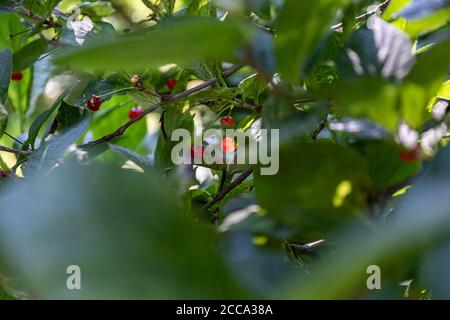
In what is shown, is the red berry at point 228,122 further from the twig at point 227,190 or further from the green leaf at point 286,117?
the green leaf at point 286,117

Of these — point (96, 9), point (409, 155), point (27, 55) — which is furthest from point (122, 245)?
point (96, 9)

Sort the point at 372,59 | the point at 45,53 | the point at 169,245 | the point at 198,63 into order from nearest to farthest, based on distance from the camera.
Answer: the point at 169,245, the point at 372,59, the point at 198,63, the point at 45,53

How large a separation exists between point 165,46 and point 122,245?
91 mm

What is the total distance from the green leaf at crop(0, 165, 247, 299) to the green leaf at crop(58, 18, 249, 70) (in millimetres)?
56

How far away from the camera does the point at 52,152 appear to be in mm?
606

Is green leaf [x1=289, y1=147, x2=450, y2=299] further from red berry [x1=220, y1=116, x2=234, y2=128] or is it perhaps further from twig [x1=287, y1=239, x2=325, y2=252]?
red berry [x1=220, y1=116, x2=234, y2=128]

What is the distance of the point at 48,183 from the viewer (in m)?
0.29

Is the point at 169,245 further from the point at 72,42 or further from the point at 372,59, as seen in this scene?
the point at 72,42

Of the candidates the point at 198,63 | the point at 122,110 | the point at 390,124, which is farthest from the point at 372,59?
the point at 122,110

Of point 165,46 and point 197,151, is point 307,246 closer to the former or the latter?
point 197,151

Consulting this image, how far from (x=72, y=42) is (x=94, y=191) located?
60cm

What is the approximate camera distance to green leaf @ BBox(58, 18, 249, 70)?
0.29m

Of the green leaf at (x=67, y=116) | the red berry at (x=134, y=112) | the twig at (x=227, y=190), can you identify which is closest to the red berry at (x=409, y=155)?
the twig at (x=227, y=190)
